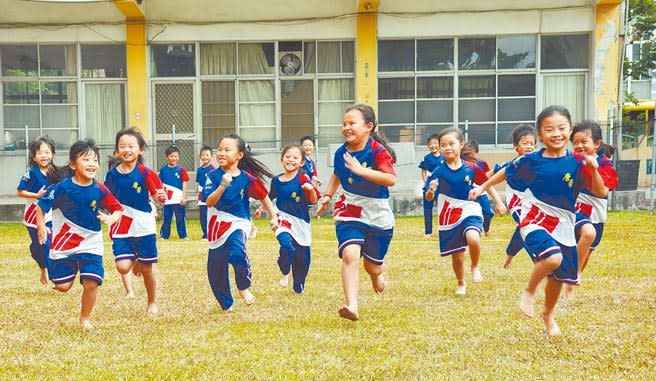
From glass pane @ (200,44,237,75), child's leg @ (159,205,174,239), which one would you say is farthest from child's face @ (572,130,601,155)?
glass pane @ (200,44,237,75)

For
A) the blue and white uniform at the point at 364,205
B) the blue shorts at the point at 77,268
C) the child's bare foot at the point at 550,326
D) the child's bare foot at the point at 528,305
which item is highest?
the blue and white uniform at the point at 364,205

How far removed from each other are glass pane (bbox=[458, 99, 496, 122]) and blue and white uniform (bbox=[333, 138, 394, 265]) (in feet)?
46.7

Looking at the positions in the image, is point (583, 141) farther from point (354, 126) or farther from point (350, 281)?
point (350, 281)

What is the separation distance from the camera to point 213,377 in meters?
4.30

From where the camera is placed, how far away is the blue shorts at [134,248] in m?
6.71

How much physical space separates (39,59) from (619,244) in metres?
15.2

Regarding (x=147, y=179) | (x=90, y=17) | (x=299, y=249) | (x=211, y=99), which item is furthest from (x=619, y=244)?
(x=90, y=17)

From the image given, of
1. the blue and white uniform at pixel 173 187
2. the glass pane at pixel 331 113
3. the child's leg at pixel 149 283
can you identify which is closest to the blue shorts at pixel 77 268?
the child's leg at pixel 149 283

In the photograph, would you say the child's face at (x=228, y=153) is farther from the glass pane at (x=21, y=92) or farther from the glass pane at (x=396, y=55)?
the glass pane at (x=21, y=92)

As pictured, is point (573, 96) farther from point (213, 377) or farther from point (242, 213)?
point (213, 377)

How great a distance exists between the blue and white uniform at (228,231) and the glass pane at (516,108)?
14405 mm

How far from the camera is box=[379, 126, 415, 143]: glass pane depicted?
65.0ft

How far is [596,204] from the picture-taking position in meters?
7.63

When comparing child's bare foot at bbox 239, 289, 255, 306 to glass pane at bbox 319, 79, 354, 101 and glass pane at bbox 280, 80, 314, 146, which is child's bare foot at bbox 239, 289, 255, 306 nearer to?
glass pane at bbox 280, 80, 314, 146
